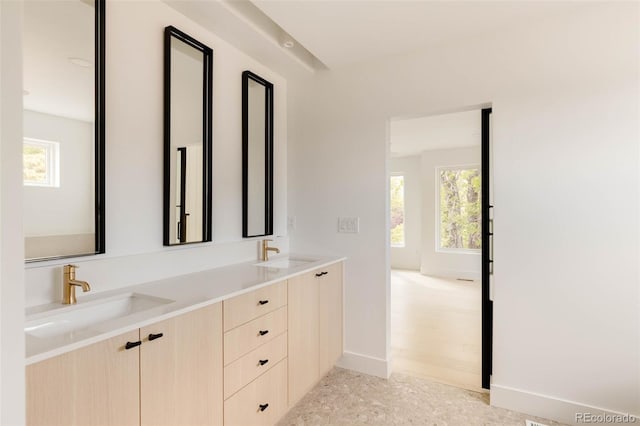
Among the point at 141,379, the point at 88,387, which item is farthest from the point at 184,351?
the point at 88,387

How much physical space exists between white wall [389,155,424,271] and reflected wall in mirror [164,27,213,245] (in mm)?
5649

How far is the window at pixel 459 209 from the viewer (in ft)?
20.1

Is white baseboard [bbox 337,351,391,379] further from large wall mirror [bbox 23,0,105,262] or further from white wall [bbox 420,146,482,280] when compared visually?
white wall [bbox 420,146,482,280]

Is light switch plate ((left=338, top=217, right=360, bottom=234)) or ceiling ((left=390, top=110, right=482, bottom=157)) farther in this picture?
ceiling ((left=390, top=110, right=482, bottom=157))

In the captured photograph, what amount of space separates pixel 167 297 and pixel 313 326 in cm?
109

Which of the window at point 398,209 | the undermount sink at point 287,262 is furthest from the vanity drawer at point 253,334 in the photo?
the window at point 398,209

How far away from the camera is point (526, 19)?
2.00 m

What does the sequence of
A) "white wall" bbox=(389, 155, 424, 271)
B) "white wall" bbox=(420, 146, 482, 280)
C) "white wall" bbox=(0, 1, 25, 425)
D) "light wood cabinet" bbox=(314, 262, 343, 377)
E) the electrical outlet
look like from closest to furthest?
"white wall" bbox=(0, 1, 25, 425)
"light wood cabinet" bbox=(314, 262, 343, 377)
the electrical outlet
"white wall" bbox=(420, 146, 482, 280)
"white wall" bbox=(389, 155, 424, 271)

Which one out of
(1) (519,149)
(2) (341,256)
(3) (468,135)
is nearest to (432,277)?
(3) (468,135)

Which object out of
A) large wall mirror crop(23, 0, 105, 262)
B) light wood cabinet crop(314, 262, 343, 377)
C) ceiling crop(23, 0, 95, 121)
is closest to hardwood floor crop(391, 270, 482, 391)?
light wood cabinet crop(314, 262, 343, 377)

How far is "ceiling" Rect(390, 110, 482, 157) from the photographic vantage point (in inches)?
167

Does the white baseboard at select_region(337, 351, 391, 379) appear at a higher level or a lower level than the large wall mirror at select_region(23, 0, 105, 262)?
lower

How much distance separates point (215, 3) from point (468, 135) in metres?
4.47

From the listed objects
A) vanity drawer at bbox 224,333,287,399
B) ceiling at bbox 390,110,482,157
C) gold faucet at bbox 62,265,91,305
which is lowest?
vanity drawer at bbox 224,333,287,399
